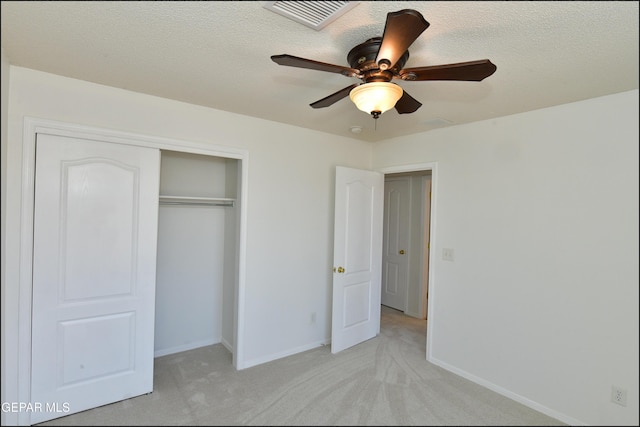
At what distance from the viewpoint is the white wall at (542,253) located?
0.93 m

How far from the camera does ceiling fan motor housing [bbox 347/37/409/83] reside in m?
1.45

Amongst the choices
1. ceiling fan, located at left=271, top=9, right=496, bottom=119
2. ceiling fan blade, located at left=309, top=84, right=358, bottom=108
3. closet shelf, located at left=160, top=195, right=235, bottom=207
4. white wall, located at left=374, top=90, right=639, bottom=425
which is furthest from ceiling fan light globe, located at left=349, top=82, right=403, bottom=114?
closet shelf, located at left=160, top=195, right=235, bottom=207

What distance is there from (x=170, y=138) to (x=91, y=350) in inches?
63.4

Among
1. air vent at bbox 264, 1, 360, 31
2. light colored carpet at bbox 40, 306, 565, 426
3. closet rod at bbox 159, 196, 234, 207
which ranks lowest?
light colored carpet at bbox 40, 306, 565, 426

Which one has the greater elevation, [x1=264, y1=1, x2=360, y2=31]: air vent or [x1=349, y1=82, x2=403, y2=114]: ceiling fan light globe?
[x1=264, y1=1, x2=360, y2=31]: air vent

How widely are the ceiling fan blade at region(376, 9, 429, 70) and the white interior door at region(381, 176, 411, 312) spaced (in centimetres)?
363

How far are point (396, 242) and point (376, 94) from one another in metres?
3.78

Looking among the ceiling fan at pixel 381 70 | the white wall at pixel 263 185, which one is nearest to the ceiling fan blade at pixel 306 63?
the ceiling fan at pixel 381 70

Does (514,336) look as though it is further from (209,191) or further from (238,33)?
(209,191)

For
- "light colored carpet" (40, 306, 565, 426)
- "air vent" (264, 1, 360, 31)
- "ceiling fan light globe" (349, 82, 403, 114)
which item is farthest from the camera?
"ceiling fan light globe" (349, 82, 403, 114)

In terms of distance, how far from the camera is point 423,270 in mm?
4578

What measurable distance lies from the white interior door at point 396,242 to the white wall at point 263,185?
4.37 feet

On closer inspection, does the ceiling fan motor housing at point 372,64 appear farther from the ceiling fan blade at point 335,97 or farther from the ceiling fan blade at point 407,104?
the ceiling fan blade at point 407,104

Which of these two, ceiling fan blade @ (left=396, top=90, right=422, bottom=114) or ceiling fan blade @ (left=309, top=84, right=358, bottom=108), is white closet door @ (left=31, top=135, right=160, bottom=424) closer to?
ceiling fan blade @ (left=309, top=84, right=358, bottom=108)
